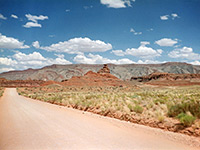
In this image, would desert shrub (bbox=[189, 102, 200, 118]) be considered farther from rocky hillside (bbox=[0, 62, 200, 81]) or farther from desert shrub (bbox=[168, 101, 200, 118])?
rocky hillside (bbox=[0, 62, 200, 81])

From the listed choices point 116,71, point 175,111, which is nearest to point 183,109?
point 175,111

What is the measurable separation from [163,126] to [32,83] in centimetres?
11461

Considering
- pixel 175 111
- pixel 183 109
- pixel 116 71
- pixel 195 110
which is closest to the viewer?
pixel 195 110

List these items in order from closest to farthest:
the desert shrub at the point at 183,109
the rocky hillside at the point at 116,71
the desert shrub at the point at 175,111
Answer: the desert shrub at the point at 183,109 < the desert shrub at the point at 175,111 < the rocky hillside at the point at 116,71

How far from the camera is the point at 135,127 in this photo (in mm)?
8523

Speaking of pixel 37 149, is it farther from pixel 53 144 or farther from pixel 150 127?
pixel 150 127

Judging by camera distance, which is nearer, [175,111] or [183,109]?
[175,111]

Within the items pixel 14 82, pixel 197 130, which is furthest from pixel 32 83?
pixel 197 130

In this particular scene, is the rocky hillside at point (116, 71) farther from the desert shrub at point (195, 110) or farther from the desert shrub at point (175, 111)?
the desert shrub at point (195, 110)

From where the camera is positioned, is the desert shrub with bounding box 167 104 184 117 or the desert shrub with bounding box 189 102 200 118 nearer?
the desert shrub with bounding box 189 102 200 118

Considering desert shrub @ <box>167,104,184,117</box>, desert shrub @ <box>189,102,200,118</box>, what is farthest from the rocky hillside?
desert shrub @ <box>189,102,200,118</box>

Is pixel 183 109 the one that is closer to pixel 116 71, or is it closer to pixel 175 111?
pixel 175 111

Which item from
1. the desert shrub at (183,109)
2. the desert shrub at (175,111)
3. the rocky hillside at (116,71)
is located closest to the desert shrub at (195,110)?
the desert shrub at (183,109)

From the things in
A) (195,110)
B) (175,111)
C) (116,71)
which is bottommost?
(175,111)
